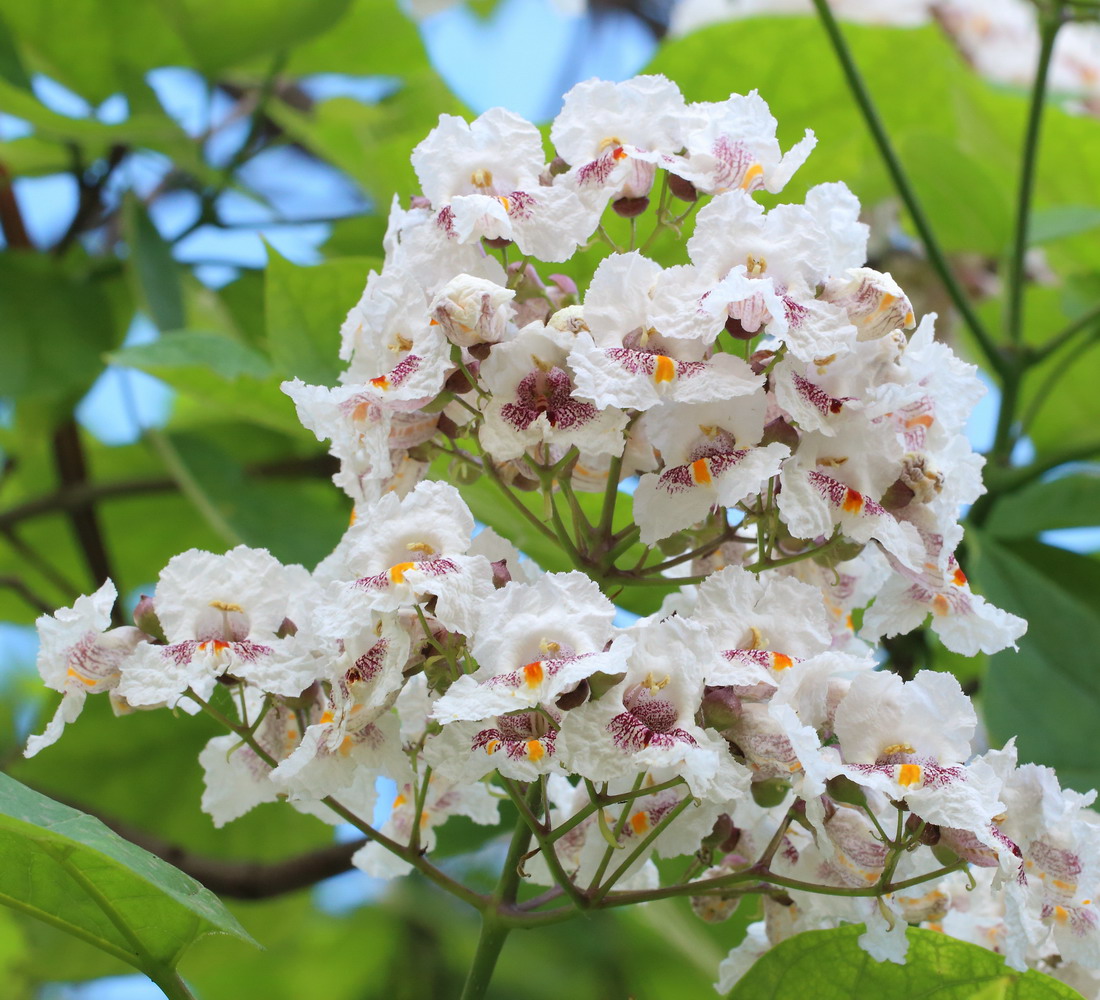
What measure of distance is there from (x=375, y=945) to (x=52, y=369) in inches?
24.1

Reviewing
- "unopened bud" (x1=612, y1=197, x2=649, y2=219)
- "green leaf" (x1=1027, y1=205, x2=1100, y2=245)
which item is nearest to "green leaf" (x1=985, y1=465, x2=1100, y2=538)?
"green leaf" (x1=1027, y1=205, x2=1100, y2=245)

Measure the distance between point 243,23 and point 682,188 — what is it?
0.79 m

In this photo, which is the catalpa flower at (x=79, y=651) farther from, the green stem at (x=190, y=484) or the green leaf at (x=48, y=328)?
the green leaf at (x=48, y=328)

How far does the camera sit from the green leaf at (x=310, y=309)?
880 mm

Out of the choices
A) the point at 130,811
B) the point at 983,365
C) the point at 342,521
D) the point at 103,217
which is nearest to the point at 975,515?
the point at 983,365

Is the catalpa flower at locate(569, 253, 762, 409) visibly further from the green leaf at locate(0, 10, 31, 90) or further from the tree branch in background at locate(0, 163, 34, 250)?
the tree branch in background at locate(0, 163, 34, 250)

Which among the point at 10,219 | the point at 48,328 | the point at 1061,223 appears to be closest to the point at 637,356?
the point at 1061,223

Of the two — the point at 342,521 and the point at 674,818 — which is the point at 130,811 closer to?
the point at 342,521

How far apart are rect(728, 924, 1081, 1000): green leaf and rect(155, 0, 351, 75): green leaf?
95 centimetres

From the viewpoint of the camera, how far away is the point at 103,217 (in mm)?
1460

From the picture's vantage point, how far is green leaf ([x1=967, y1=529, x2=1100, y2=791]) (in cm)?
84

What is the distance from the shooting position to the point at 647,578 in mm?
589

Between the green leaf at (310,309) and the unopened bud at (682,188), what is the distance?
34 cm

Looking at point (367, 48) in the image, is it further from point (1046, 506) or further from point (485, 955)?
point (485, 955)
